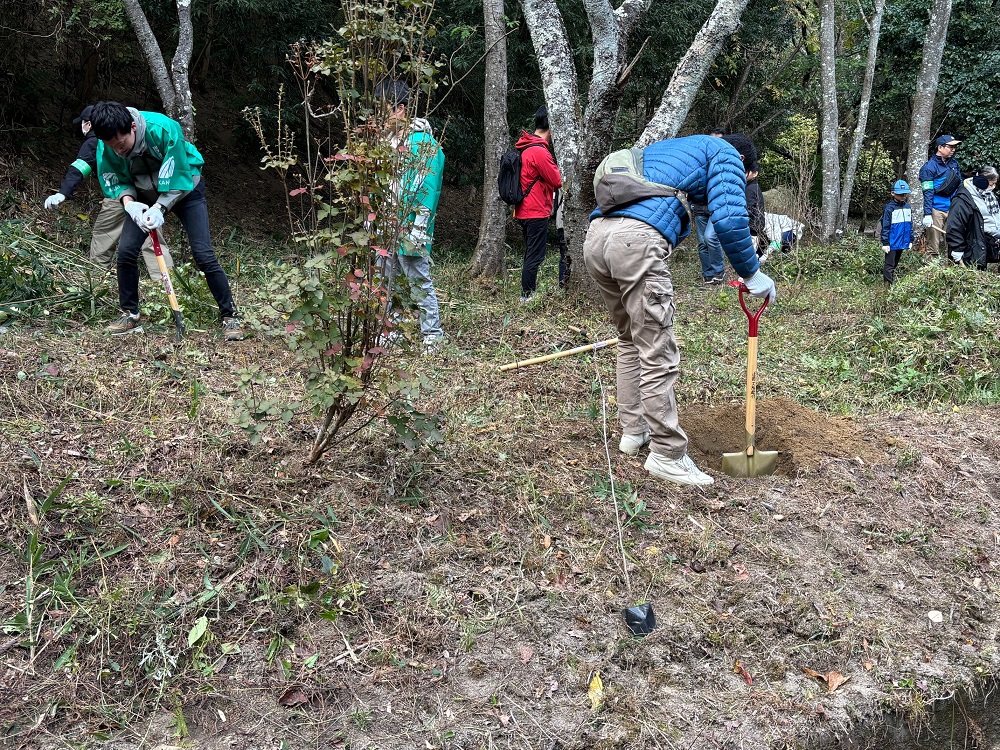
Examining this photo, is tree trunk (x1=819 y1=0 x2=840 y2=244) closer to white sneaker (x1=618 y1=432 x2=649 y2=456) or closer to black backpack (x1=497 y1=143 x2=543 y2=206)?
black backpack (x1=497 y1=143 x2=543 y2=206)

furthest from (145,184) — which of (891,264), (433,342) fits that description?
(891,264)

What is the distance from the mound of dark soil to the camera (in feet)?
14.6

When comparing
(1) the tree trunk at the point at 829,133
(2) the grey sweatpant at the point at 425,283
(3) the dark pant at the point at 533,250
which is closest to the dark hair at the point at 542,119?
(3) the dark pant at the point at 533,250

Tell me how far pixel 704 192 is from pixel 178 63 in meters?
5.73

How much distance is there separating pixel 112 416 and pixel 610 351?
3372mm

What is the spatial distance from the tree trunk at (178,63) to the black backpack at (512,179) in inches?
119

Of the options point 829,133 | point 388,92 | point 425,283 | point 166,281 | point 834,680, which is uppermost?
point 388,92

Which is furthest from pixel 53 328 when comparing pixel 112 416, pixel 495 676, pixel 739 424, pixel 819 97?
pixel 819 97

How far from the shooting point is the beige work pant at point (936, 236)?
9711mm

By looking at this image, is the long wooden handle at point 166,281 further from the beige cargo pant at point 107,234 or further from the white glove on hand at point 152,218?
the beige cargo pant at point 107,234

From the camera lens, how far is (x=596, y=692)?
2959mm

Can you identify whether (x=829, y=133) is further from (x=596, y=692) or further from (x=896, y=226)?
(x=596, y=692)

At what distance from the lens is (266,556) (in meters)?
3.28

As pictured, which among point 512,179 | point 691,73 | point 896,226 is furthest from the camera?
point 896,226
